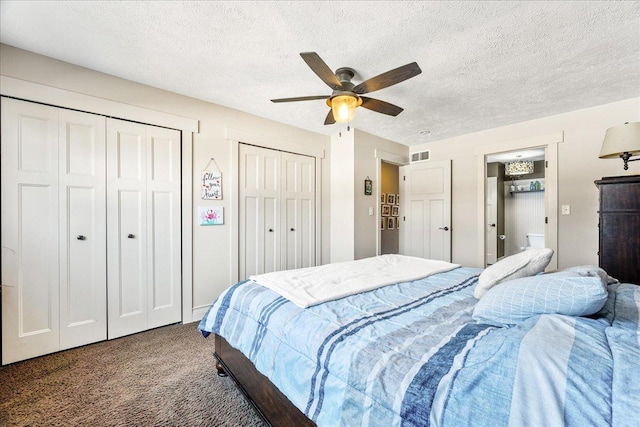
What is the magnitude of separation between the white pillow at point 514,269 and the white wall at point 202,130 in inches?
101

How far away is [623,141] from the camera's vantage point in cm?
203

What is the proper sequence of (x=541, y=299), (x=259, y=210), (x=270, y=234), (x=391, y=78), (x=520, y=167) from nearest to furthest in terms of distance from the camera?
(x=541, y=299) → (x=391, y=78) → (x=259, y=210) → (x=270, y=234) → (x=520, y=167)

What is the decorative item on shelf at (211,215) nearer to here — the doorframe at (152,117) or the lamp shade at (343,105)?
the doorframe at (152,117)

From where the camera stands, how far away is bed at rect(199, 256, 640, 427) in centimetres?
64

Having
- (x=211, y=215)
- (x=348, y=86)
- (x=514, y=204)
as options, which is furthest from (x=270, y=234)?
(x=514, y=204)

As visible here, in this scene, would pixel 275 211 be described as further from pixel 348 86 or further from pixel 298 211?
pixel 348 86

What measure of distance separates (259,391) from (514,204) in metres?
6.85

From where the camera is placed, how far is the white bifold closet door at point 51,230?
1979 millimetres

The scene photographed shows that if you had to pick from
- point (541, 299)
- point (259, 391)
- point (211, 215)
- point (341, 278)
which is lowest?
point (259, 391)

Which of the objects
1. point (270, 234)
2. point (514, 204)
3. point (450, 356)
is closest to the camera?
point (450, 356)

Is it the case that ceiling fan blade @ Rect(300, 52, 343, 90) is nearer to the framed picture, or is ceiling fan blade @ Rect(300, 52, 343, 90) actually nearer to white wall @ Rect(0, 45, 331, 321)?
white wall @ Rect(0, 45, 331, 321)

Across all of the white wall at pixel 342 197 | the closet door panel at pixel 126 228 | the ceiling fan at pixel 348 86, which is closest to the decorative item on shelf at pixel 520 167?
the white wall at pixel 342 197

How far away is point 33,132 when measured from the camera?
206cm

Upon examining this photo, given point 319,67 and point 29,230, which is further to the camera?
point 29,230
